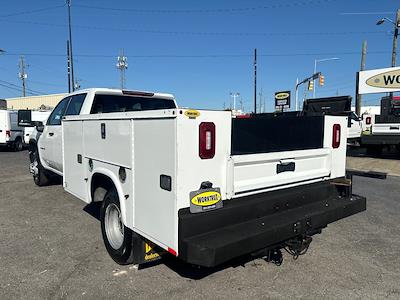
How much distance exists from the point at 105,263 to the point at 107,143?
4.50ft

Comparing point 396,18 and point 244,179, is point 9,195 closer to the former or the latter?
point 244,179

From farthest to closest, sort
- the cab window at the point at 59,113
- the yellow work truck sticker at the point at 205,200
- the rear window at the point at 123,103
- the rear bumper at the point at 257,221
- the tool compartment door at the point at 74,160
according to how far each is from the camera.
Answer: the cab window at the point at 59,113 → the rear window at the point at 123,103 → the tool compartment door at the point at 74,160 → the yellow work truck sticker at the point at 205,200 → the rear bumper at the point at 257,221

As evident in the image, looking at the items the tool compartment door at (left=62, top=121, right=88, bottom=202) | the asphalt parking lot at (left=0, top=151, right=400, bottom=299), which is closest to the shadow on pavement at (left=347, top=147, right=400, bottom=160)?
the asphalt parking lot at (left=0, top=151, right=400, bottom=299)

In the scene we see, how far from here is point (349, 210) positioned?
3.88 m

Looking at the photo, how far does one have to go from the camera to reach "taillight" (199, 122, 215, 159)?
2805 mm

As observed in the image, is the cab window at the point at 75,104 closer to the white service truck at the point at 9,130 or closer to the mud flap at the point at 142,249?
the mud flap at the point at 142,249

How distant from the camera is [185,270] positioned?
3.70 metres

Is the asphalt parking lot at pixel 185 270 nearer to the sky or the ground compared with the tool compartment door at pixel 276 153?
nearer to the ground

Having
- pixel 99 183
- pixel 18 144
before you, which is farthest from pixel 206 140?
pixel 18 144

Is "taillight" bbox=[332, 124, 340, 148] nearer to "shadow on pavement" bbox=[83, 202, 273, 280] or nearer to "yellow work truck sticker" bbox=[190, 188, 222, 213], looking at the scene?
"shadow on pavement" bbox=[83, 202, 273, 280]

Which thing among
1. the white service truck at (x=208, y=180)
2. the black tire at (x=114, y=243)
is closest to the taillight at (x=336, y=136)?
the white service truck at (x=208, y=180)

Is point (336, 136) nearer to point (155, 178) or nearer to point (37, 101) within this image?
point (155, 178)

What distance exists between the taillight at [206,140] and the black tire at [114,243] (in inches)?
48.7

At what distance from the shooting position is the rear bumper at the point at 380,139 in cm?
1411
